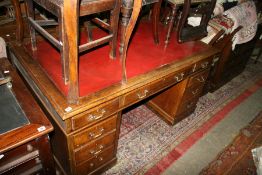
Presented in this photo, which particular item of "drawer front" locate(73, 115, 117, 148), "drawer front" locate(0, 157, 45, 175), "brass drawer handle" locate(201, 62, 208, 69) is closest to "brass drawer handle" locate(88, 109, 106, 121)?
"drawer front" locate(73, 115, 117, 148)

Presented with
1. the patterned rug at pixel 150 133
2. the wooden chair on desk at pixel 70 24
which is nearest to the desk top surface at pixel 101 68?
the wooden chair on desk at pixel 70 24

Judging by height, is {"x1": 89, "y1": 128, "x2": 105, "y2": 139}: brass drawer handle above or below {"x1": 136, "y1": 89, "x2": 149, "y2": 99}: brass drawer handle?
below

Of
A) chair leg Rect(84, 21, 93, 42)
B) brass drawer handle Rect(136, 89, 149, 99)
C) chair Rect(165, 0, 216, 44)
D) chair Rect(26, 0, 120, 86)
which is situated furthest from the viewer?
chair Rect(165, 0, 216, 44)

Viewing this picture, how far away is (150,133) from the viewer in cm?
265

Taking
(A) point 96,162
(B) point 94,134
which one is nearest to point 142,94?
(B) point 94,134

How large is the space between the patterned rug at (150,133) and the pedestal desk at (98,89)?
0.80 ft

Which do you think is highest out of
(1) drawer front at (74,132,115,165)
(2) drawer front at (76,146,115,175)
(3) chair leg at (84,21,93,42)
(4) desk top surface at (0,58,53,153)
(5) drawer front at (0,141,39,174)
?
(3) chair leg at (84,21,93,42)

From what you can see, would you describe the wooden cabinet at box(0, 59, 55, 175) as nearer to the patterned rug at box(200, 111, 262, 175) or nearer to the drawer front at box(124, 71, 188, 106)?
the drawer front at box(124, 71, 188, 106)

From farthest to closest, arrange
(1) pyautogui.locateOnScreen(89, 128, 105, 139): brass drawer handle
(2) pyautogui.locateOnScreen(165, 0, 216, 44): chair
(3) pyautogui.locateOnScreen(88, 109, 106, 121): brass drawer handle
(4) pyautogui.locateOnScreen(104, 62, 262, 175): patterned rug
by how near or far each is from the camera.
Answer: (4) pyautogui.locateOnScreen(104, 62, 262, 175): patterned rug
(2) pyautogui.locateOnScreen(165, 0, 216, 44): chair
(1) pyautogui.locateOnScreen(89, 128, 105, 139): brass drawer handle
(3) pyautogui.locateOnScreen(88, 109, 106, 121): brass drawer handle

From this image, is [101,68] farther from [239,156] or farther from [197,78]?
[239,156]

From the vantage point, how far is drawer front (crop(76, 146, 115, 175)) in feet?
6.19

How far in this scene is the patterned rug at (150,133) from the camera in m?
2.32

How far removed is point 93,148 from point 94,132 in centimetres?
19

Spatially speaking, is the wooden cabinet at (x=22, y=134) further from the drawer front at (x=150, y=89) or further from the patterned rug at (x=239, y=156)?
the patterned rug at (x=239, y=156)
